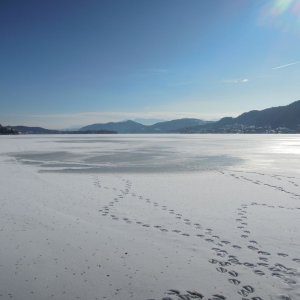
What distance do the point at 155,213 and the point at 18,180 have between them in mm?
9443

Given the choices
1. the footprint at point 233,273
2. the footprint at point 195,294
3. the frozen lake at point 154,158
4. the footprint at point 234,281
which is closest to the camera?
the footprint at point 195,294

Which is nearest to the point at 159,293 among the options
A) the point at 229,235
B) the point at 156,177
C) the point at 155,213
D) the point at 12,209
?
the point at 229,235

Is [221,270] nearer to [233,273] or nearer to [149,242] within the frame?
[233,273]

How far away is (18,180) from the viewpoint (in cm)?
1622

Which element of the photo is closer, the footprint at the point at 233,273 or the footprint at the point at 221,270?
the footprint at the point at 233,273

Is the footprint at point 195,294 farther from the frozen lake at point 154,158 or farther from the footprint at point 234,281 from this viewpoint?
the frozen lake at point 154,158

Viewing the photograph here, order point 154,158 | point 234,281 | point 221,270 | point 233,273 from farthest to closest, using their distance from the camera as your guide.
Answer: point 154,158, point 221,270, point 233,273, point 234,281

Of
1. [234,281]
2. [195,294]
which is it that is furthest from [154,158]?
[195,294]

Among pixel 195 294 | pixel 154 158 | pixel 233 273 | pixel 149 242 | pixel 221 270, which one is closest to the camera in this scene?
pixel 195 294

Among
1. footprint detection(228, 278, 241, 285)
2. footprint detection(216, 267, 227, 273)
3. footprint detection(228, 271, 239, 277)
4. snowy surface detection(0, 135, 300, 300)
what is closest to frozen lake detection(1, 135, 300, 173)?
snowy surface detection(0, 135, 300, 300)

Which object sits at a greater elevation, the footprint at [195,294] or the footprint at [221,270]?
the footprint at [221,270]

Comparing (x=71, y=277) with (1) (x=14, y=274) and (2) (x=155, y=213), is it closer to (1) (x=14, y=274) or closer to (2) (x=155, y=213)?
(1) (x=14, y=274)

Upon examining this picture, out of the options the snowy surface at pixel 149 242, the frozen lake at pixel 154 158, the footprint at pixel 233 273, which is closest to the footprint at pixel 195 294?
the snowy surface at pixel 149 242

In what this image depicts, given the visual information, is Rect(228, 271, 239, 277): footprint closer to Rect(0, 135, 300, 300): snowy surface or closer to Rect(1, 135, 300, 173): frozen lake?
Rect(0, 135, 300, 300): snowy surface
